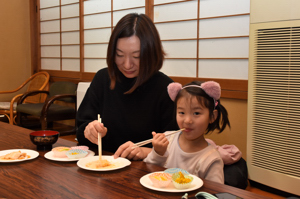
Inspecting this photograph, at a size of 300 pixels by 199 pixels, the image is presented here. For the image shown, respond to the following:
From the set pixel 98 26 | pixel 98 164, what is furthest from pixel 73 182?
pixel 98 26

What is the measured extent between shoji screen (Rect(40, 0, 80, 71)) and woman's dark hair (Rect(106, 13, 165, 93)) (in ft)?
12.1

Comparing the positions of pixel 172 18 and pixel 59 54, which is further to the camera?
pixel 59 54

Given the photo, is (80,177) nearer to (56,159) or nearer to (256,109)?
(56,159)

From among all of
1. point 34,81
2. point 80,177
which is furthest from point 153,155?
point 34,81

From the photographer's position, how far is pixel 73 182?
1.05m

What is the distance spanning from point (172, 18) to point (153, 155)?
259 centimetres

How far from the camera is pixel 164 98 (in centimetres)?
171

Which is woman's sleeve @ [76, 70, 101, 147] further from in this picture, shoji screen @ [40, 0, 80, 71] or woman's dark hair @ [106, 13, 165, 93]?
shoji screen @ [40, 0, 80, 71]

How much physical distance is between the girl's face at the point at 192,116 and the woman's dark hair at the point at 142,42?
337 millimetres

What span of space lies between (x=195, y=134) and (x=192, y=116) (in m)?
0.08

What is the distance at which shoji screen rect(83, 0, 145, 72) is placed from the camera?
4441 millimetres

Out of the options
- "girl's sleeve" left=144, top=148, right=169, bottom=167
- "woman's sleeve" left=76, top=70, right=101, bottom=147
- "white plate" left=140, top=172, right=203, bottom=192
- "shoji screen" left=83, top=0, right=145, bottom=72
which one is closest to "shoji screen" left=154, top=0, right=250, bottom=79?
"shoji screen" left=83, top=0, right=145, bottom=72

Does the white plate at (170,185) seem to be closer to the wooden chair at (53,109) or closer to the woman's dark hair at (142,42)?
the woman's dark hair at (142,42)

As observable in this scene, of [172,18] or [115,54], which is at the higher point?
[172,18]
